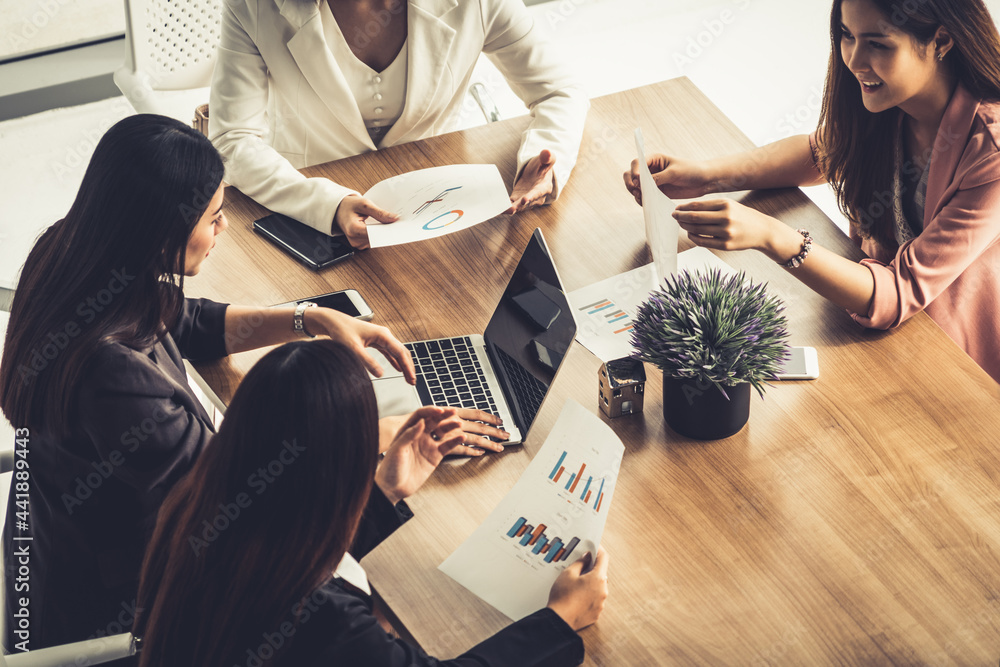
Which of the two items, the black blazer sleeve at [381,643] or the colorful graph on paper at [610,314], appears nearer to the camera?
the black blazer sleeve at [381,643]

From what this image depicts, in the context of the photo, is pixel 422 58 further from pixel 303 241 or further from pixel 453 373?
pixel 453 373

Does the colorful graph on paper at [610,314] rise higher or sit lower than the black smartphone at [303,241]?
lower

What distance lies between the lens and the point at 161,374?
1.35 m

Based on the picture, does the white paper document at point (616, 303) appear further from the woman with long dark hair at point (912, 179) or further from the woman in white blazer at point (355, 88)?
the woman in white blazer at point (355, 88)

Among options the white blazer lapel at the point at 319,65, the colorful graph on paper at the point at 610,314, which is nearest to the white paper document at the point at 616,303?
the colorful graph on paper at the point at 610,314

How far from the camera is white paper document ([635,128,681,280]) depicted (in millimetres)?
1465

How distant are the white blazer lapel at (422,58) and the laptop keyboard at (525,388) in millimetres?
933

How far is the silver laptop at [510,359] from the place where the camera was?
56.1 inches

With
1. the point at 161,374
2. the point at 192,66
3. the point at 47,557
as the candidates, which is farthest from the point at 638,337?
the point at 192,66

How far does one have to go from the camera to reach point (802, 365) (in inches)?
58.0

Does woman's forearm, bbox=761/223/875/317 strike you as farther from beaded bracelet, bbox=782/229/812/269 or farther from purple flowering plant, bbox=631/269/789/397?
purple flowering plant, bbox=631/269/789/397

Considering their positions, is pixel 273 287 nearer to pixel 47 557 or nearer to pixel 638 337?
pixel 47 557

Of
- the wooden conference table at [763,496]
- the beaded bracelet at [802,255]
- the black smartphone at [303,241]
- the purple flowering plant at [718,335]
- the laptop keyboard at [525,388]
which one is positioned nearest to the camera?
the wooden conference table at [763,496]

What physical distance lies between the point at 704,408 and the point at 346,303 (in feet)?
2.24
